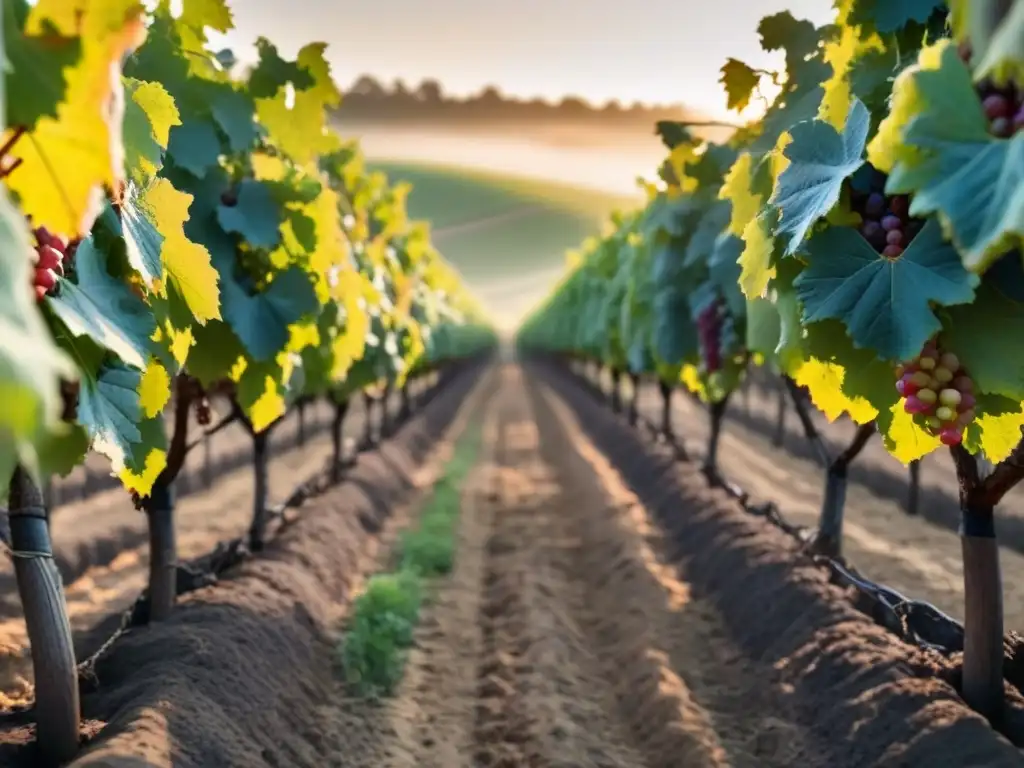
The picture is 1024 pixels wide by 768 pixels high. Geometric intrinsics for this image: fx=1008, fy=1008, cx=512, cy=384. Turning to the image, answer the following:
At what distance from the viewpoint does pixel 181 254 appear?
340 centimetres

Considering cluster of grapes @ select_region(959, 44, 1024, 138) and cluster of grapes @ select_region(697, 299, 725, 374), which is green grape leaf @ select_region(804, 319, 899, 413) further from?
cluster of grapes @ select_region(697, 299, 725, 374)

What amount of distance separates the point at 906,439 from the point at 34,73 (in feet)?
10.0

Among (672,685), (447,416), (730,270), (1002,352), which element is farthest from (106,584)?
(447,416)

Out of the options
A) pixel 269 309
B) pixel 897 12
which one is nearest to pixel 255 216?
pixel 269 309

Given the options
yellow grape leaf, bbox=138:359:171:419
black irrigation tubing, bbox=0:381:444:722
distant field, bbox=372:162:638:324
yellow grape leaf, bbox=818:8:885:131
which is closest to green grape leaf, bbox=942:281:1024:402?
yellow grape leaf, bbox=818:8:885:131

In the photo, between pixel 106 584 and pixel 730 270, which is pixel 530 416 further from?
pixel 730 270

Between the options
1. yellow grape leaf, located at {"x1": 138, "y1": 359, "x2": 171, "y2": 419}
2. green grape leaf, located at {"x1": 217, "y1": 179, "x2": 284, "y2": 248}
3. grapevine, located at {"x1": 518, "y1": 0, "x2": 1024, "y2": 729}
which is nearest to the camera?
grapevine, located at {"x1": 518, "y1": 0, "x2": 1024, "y2": 729}

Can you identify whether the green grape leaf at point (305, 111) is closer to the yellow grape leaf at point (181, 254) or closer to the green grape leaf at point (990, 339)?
the yellow grape leaf at point (181, 254)

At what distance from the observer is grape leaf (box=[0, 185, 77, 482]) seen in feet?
4.87

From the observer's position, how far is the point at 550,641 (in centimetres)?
733

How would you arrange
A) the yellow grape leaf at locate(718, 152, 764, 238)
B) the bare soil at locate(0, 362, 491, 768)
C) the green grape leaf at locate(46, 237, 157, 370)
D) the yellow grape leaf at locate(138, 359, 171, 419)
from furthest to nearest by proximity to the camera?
the bare soil at locate(0, 362, 491, 768) → the yellow grape leaf at locate(718, 152, 764, 238) → the yellow grape leaf at locate(138, 359, 171, 419) → the green grape leaf at locate(46, 237, 157, 370)

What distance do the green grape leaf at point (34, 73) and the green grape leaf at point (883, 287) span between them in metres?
2.10

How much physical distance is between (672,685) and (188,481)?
9.05m

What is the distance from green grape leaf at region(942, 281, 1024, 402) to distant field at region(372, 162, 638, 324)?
372 ft
